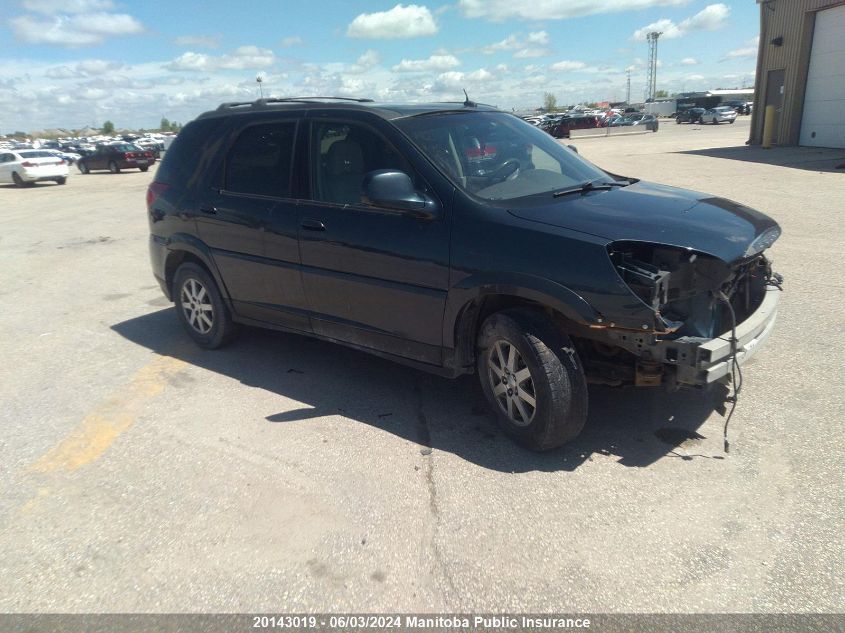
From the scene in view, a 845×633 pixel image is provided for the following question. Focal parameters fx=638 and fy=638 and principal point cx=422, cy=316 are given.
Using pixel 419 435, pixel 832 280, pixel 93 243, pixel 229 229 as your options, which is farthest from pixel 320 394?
pixel 93 243

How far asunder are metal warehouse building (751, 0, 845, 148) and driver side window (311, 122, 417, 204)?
23.2 meters

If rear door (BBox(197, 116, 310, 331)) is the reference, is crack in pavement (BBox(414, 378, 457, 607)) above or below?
below

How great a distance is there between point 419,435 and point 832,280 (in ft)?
17.1

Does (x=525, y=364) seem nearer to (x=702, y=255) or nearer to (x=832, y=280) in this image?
(x=702, y=255)

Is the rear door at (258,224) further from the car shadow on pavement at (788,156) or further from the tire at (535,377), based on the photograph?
the car shadow on pavement at (788,156)

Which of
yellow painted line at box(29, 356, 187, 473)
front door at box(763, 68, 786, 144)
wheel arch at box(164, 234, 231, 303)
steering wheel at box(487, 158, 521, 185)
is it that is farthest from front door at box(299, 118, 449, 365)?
front door at box(763, 68, 786, 144)

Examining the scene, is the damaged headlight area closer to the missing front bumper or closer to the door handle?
the missing front bumper

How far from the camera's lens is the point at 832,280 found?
669cm

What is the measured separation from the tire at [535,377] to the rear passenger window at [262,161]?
6.54 feet

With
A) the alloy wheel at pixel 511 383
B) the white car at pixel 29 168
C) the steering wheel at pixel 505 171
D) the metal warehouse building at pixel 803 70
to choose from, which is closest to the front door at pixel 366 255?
the alloy wheel at pixel 511 383

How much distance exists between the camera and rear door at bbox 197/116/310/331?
4656mm

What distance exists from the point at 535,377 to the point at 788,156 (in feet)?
70.8

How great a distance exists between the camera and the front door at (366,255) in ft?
12.7

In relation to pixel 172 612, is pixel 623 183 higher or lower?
higher
